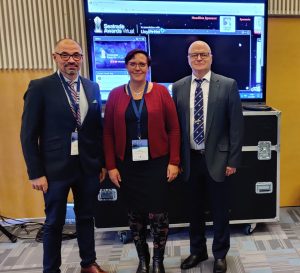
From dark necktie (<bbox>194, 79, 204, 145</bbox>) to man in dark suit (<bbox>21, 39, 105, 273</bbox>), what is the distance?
62cm

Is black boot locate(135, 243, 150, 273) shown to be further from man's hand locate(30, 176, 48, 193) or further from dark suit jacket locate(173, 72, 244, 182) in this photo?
man's hand locate(30, 176, 48, 193)

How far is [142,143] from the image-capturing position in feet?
6.98

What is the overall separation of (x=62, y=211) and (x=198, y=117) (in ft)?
3.38

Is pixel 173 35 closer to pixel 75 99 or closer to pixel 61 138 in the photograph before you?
pixel 75 99

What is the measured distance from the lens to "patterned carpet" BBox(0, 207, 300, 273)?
255cm

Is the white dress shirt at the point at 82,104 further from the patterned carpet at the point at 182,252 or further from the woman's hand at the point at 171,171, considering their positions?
the patterned carpet at the point at 182,252

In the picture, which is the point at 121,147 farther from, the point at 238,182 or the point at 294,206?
the point at 294,206

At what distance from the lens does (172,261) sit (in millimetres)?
2641

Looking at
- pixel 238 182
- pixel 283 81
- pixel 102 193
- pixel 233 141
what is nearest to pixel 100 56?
pixel 102 193

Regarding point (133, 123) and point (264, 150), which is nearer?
point (133, 123)

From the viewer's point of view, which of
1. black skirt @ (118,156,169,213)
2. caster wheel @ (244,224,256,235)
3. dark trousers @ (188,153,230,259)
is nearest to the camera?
black skirt @ (118,156,169,213)

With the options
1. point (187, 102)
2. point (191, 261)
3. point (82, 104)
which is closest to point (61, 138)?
point (82, 104)

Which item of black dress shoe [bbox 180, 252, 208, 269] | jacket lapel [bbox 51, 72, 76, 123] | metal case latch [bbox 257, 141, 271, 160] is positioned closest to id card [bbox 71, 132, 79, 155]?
jacket lapel [bbox 51, 72, 76, 123]

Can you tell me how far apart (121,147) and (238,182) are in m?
1.29
